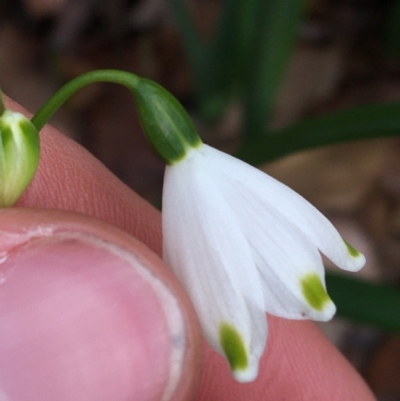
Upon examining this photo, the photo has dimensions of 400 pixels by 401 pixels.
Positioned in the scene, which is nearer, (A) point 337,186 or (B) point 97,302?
(B) point 97,302

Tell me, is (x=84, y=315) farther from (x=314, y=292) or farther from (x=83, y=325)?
(x=314, y=292)

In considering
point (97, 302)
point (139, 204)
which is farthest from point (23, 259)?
point (139, 204)

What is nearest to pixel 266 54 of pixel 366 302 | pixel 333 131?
pixel 333 131

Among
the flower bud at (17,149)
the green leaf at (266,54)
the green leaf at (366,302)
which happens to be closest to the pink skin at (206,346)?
the green leaf at (366,302)

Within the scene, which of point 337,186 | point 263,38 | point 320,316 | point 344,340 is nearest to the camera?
point 320,316

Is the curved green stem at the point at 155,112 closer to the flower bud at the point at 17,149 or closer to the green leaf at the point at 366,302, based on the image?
the flower bud at the point at 17,149

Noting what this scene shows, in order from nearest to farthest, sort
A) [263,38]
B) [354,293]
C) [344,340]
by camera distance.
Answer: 1. [354,293]
2. [263,38]
3. [344,340]

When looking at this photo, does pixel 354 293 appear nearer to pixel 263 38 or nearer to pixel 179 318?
pixel 179 318
